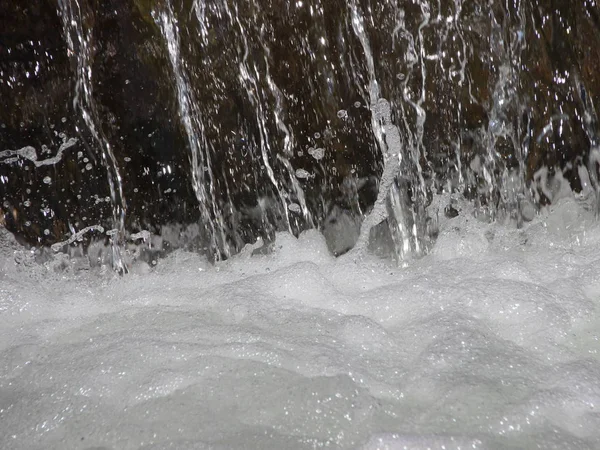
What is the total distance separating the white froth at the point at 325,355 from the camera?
4.31ft

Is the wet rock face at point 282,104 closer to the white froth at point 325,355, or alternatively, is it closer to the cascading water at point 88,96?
the cascading water at point 88,96

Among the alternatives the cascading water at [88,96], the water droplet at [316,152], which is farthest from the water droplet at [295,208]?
the cascading water at [88,96]

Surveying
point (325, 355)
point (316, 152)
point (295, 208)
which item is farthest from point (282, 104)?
point (325, 355)

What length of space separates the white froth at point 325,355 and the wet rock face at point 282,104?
1.34ft

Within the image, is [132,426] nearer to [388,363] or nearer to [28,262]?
[388,363]

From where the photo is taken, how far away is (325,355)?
5.19 ft

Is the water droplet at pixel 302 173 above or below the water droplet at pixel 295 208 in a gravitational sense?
above

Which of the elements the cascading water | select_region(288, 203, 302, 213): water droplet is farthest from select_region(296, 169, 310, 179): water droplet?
the cascading water

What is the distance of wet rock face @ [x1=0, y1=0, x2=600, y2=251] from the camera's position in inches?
95.0

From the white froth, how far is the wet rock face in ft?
1.34

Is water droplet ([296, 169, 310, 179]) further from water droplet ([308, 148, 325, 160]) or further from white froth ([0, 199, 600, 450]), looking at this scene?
white froth ([0, 199, 600, 450])

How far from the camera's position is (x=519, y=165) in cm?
254

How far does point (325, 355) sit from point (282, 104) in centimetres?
133

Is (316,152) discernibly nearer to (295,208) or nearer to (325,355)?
(295,208)
